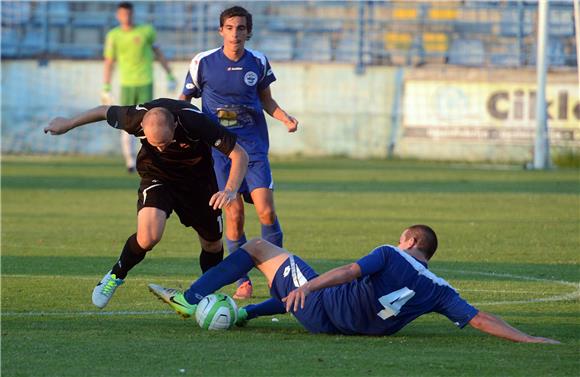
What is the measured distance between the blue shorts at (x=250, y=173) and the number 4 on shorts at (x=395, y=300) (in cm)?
304

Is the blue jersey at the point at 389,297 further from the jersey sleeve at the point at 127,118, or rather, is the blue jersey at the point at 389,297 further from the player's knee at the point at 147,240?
the jersey sleeve at the point at 127,118

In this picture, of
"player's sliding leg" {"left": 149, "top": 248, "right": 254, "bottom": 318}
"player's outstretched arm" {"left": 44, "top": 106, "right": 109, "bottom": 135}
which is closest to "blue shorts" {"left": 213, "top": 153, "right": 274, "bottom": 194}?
"player's outstretched arm" {"left": 44, "top": 106, "right": 109, "bottom": 135}

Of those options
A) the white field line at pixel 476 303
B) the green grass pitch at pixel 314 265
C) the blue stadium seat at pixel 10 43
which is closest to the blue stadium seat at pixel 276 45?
the blue stadium seat at pixel 10 43

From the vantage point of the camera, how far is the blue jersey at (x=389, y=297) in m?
7.57

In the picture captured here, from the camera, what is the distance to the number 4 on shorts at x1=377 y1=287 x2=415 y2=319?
24.9 ft

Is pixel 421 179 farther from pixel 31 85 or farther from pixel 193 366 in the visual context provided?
pixel 193 366

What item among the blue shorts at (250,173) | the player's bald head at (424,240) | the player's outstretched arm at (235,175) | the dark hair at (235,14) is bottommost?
the player's bald head at (424,240)

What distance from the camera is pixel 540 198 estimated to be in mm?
19703

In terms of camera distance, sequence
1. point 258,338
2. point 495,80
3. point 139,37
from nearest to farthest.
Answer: point 258,338 < point 139,37 < point 495,80

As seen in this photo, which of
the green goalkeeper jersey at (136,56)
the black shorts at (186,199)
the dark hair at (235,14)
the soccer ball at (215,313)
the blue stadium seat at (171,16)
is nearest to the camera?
the soccer ball at (215,313)

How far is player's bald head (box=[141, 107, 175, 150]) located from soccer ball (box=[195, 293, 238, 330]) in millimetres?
1016

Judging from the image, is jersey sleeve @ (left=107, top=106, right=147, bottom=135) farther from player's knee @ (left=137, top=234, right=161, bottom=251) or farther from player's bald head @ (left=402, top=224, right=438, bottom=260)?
player's bald head @ (left=402, top=224, right=438, bottom=260)

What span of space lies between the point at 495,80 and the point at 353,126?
3378 mm

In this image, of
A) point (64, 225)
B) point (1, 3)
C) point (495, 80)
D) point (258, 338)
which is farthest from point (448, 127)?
point (258, 338)
